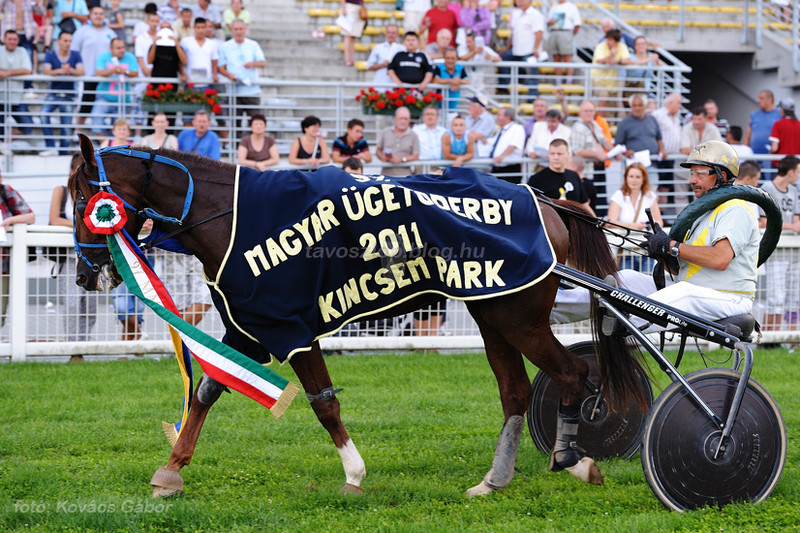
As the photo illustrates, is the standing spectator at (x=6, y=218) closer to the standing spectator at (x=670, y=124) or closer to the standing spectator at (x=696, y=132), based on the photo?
the standing spectator at (x=670, y=124)

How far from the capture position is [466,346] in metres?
9.16

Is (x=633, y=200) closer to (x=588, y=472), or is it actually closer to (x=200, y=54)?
(x=588, y=472)

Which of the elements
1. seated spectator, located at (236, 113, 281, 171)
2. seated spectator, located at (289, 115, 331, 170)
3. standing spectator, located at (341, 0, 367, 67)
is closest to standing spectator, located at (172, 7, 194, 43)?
standing spectator, located at (341, 0, 367, 67)

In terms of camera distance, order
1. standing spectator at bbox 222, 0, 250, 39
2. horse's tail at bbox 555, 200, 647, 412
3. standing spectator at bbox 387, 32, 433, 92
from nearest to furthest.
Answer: horse's tail at bbox 555, 200, 647, 412, standing spectator at bbox 387, 32, 433, 92, standing spectator at bbox 222, 0, 250, 39

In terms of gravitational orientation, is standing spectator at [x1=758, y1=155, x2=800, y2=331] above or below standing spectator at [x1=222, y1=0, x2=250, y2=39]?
below

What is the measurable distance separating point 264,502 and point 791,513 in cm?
259

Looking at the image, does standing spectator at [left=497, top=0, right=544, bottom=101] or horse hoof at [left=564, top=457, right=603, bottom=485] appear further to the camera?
standing spectator at [left=497, top=0, right=544, bottom=101]

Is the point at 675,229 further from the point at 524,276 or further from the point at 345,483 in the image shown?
the point at 345,483

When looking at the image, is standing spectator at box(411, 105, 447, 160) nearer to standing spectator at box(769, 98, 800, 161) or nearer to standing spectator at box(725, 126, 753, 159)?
standing spectator at box(725, 126, 753, 159)

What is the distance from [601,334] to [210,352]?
2.14m

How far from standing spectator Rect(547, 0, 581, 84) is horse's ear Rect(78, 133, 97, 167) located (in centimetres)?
1177

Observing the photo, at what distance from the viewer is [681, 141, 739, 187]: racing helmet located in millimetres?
5047

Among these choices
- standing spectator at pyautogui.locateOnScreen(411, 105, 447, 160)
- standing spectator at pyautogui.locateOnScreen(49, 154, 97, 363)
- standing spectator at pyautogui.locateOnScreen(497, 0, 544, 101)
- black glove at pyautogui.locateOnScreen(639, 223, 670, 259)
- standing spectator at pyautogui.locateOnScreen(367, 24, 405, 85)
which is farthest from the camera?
standing spectator at pyautogui.locateOnScreen(497, 0, 544, 101)

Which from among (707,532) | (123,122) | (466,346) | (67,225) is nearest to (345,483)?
(707,532)
